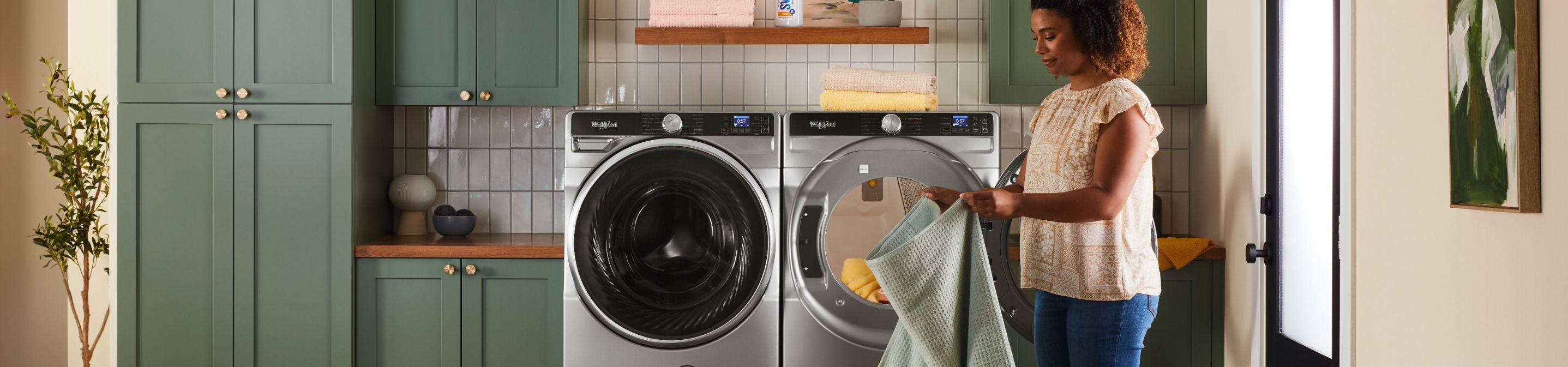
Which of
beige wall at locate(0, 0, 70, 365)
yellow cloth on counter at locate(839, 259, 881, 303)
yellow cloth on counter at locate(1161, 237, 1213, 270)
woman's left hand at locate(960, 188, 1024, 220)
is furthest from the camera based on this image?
beige wall at locate(0, 0, 70, 365)

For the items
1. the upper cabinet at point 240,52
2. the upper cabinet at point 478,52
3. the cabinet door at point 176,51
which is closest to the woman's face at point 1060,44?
the upper cabinet at point 478,52

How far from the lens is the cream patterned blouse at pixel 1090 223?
1388 mm

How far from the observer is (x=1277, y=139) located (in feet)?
7.68

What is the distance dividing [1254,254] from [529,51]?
7.02ft

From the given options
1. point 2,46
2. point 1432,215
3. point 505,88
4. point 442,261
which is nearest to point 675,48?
point 505,88

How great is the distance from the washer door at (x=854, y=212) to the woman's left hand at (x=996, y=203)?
1117mm

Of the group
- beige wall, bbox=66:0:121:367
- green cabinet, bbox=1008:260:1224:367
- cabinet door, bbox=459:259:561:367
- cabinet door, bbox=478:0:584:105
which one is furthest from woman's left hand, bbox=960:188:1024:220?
beige wall, bbox=66:0:121:367

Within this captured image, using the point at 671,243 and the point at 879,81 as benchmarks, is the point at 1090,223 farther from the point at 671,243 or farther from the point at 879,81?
the point at 671,243

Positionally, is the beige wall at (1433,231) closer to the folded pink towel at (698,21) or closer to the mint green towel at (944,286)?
the mint green towel at (944,286)

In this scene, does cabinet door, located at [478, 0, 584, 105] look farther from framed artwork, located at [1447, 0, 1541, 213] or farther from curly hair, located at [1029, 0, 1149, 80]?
framed artwork, located at [1447, 0, 1541, 213]

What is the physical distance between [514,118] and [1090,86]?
7.24 ft

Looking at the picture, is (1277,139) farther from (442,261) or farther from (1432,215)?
(442,261)

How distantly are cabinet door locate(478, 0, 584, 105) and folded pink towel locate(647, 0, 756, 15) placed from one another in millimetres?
267

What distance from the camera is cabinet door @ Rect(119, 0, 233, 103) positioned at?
2.61 m
